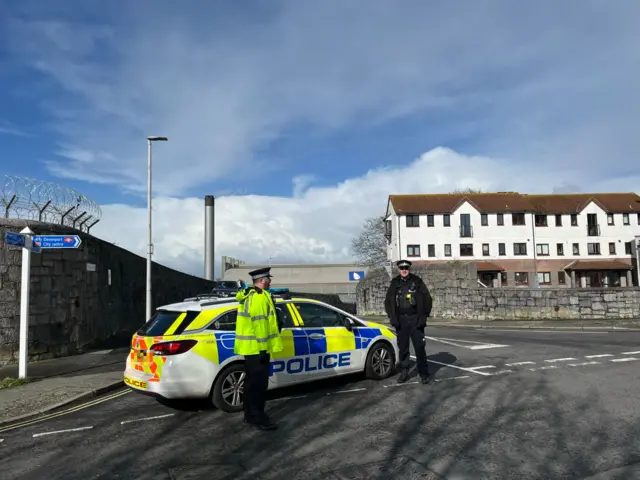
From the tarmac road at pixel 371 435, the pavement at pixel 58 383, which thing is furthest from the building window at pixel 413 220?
the tarmac road at pixel 371 435

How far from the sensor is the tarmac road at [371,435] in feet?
14.9

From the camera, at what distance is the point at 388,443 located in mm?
5152

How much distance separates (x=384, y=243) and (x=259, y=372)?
65623 mm

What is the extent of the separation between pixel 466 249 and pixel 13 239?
51430 millimetres

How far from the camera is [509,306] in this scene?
23.5 metres

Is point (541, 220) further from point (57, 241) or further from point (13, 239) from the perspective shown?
point (13, 239)

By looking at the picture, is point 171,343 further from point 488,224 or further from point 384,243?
point 384,243

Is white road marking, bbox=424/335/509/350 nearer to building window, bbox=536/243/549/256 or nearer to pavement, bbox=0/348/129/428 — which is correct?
pavement, bbox=0/348/129/428

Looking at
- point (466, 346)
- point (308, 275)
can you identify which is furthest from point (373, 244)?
point (466, 346)

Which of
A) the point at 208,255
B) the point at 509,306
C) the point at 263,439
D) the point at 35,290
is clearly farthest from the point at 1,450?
the point at 208,255

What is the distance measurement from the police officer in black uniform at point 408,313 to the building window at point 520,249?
51.1 metres

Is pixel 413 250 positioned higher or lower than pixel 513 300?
higher

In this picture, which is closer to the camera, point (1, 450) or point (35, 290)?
point (1, 450)

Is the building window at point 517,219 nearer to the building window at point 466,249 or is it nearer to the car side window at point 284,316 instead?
the building window at point 466,249
